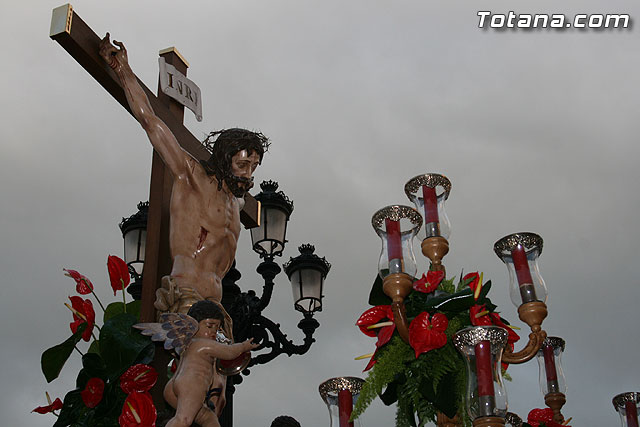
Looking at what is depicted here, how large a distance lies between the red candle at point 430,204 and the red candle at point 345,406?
0.99 meters

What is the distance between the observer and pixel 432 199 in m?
4.48

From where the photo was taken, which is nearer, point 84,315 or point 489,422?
point 489,422

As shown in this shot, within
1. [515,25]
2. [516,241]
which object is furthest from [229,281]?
[515,25]

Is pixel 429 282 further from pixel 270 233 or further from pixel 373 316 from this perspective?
pixel 270 233

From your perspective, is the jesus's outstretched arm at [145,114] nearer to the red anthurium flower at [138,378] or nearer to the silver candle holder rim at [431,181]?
the red anthurium flower at [138,378]

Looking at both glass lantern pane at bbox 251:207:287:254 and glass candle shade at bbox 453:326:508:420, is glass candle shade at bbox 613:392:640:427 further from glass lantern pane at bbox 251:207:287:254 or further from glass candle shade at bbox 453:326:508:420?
glass lantern pane at bbox 251:207:287:254

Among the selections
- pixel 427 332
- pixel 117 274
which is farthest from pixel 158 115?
pixel 427 332

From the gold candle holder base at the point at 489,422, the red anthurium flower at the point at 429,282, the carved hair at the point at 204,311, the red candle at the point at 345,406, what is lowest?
the gold candle holder base at the point at 489,422

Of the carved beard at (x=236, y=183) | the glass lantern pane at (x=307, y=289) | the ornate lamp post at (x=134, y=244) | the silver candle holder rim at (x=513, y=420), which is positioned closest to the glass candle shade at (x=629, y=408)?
the silver candle holder rim at (x=513, y=420)

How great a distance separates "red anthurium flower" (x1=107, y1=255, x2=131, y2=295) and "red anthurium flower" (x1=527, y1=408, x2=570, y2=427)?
2.32 metres

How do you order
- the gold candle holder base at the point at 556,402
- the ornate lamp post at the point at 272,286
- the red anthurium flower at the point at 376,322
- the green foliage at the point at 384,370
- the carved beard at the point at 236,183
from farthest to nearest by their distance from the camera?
the ornate lamp post at the point at 272,286, the gold candle holder base at the point at 556,402, the carved beard at the point at 236,183, the red anthurium flower at the point at 376,322, the green foliage at the point at 384,370

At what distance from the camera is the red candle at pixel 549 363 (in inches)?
198

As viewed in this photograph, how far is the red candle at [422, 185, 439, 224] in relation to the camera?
4426 mm

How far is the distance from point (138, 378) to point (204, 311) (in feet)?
1.62
